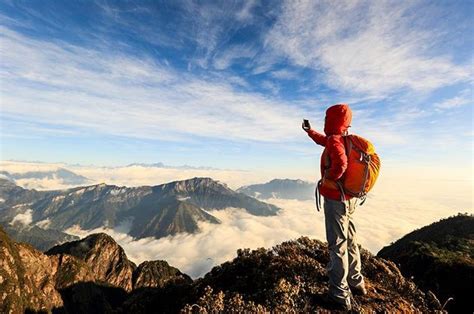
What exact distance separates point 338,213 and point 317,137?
2427 millimetres

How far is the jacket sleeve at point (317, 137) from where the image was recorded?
9.93m

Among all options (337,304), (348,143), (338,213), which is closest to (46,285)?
(337,304)

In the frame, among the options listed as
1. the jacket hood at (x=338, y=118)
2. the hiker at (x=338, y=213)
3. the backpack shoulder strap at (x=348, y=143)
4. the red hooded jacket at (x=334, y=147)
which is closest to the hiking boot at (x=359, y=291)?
the hiker at (x=338, y=213)

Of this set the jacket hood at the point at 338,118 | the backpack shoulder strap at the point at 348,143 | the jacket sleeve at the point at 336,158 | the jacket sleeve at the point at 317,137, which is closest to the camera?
the jacket sleeve at the point at 336,158

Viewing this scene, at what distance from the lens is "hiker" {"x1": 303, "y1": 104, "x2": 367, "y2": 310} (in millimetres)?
8844

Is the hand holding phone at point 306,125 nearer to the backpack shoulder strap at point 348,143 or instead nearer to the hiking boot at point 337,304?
the backpack shoulder strap at point 348,143

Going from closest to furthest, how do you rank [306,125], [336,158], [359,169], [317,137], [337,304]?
1. [337,304]
2. [336,158]
3. [359,169]
4. [317,137]
5. [306,125]

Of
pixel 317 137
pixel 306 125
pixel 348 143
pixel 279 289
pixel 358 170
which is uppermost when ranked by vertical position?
pixel 306 125

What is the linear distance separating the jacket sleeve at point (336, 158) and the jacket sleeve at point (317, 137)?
83 cm

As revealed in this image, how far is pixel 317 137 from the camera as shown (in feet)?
32.9

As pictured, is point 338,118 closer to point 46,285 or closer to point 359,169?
point 359,169

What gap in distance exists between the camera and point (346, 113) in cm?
943

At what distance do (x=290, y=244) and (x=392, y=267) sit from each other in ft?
13.6

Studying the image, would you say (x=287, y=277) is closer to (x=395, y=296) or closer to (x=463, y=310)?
(x=395, y=296)
